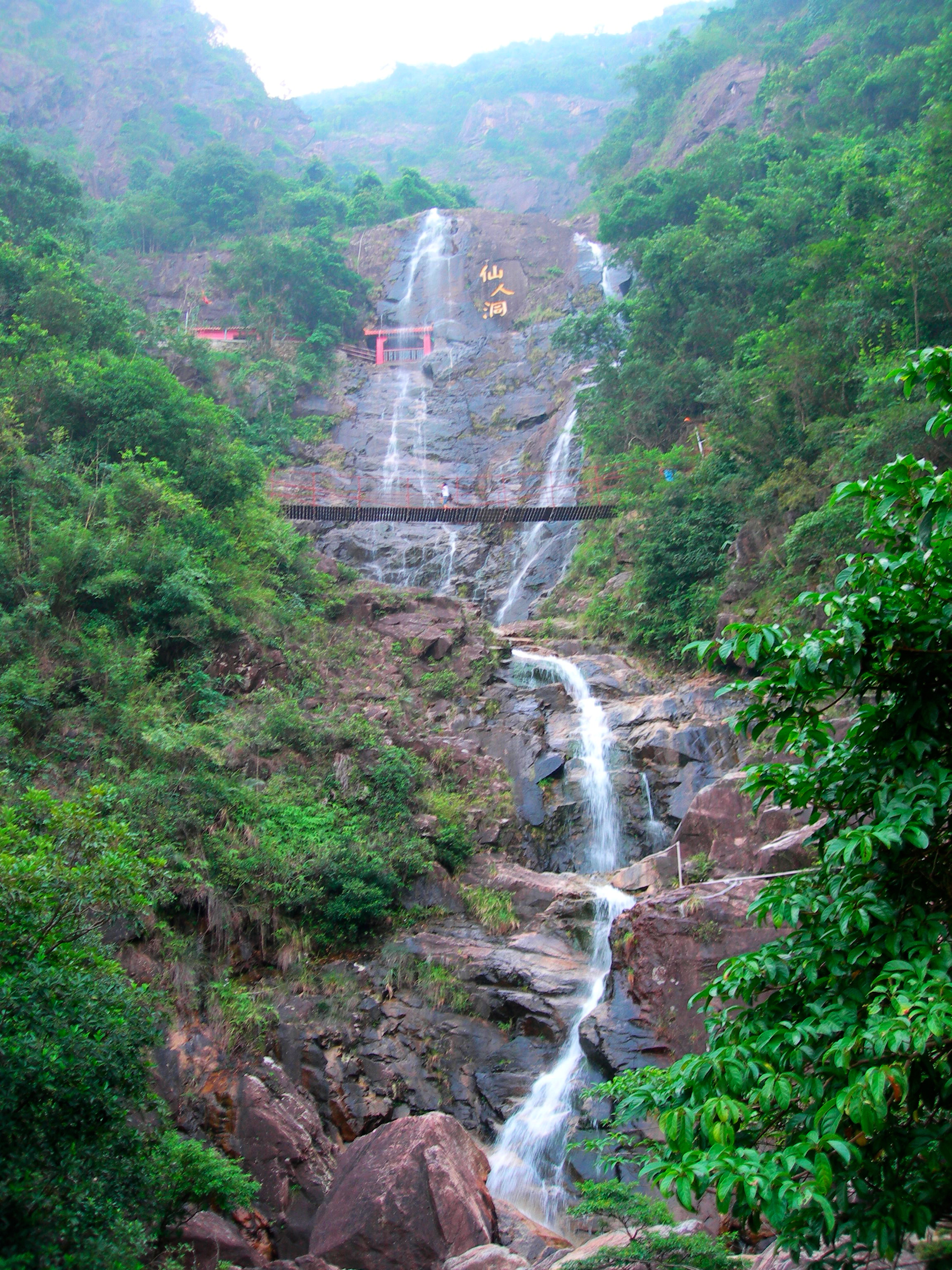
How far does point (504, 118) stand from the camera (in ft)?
190

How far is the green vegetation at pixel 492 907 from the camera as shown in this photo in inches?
432

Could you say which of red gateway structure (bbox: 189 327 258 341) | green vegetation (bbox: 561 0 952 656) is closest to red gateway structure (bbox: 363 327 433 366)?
red gateway structure (bbox: 189 327 258 341)

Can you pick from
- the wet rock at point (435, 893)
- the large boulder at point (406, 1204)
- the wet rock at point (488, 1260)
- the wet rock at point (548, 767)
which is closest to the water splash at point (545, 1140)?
the large boulder at point (406, 1204)

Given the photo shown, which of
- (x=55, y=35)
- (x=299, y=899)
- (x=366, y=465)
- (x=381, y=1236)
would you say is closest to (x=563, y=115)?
(x=55, y=35)

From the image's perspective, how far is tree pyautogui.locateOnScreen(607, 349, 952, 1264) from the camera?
9.43ft

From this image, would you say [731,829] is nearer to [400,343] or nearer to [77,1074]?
[77,1074]

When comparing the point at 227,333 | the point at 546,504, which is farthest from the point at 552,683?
the point at 227,333

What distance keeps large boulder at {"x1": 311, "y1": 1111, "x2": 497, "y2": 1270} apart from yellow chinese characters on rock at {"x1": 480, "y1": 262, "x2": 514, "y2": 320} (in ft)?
107

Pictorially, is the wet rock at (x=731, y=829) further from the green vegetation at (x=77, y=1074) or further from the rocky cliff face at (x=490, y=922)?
the green vegetation at (x=77, y=1074)

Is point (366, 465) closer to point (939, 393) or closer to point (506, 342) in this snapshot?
point (506, 342)

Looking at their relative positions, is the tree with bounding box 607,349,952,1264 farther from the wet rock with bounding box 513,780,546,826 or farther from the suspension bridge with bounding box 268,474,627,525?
the suspension bridge with bounding box 268,474,627,525

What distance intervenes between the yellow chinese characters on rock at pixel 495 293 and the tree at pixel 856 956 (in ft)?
108

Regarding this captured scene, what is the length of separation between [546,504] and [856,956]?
70.4 ft

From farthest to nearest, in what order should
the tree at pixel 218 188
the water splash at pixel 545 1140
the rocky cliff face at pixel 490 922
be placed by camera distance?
the tree at pixel 218 188 < the water splash at pixel 545 1140 < the rocky cliff face at pixel 490 922
